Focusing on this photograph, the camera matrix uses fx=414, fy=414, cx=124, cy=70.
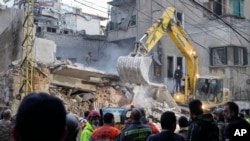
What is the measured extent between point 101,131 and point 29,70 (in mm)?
14295

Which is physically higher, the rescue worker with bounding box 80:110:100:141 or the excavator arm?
the excavator arm

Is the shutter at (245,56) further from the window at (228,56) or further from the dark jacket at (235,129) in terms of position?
the dark jacket at (235,129)

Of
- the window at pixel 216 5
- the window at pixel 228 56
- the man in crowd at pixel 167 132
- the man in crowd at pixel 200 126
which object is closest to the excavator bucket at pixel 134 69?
the window at pixel 228 56

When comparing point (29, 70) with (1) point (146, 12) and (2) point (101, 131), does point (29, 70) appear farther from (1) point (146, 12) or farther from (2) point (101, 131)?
(1) point (146, 12)

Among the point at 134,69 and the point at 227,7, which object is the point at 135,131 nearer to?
the point at 134,69

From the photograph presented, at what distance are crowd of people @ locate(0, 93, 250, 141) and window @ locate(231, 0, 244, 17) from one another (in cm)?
2414

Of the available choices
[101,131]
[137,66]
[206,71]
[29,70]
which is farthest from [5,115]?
[206,71]

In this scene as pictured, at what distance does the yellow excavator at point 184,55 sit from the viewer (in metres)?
18.6

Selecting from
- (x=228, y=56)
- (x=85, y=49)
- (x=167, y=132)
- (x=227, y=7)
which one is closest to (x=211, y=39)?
(x=228, y=56)

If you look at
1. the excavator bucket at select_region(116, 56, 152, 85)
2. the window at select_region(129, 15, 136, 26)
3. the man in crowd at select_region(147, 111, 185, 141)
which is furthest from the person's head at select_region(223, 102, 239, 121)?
the window at select_region(129, 15, 136, 26)

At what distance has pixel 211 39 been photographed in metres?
30.8

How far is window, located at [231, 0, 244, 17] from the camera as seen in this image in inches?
1206

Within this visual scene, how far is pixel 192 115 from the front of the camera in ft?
16.9

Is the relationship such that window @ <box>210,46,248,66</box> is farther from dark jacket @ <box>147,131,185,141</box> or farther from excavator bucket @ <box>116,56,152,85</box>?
dark jacket @ <box>147,131,185,141</box>
